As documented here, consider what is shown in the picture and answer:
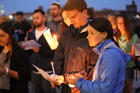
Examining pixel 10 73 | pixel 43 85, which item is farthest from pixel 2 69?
pixel 43 85

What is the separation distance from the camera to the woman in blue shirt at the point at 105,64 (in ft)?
6.79

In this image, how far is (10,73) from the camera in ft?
11.2

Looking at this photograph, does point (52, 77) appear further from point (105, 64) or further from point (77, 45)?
point (105, 64)

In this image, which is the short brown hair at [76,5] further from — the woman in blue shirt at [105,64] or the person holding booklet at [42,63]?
the person holding booklet at [42,63]

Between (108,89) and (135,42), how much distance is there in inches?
120

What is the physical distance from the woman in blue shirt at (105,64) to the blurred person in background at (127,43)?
2.46 meters

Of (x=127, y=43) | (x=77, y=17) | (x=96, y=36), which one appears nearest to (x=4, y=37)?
(x=77, y=17)

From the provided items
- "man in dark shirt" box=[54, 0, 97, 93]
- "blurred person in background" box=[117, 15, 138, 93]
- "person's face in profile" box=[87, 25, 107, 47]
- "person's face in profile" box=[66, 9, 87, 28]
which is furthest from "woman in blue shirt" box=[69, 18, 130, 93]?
"blurred person in background" box=[117, 15, 138, 93]

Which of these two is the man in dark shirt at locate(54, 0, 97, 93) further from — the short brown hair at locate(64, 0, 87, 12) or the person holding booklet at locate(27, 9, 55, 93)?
the person holding booklet at locate(27, 9, 55, 93)

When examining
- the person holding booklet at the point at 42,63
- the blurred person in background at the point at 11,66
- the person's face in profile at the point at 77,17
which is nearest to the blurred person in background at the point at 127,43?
the person holding booklet at the point at 42,63

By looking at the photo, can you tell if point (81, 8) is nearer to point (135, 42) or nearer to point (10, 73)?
point (10, 73)

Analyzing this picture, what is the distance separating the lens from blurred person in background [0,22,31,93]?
3441 millimetres

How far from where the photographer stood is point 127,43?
479cm

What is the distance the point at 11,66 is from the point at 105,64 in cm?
190
